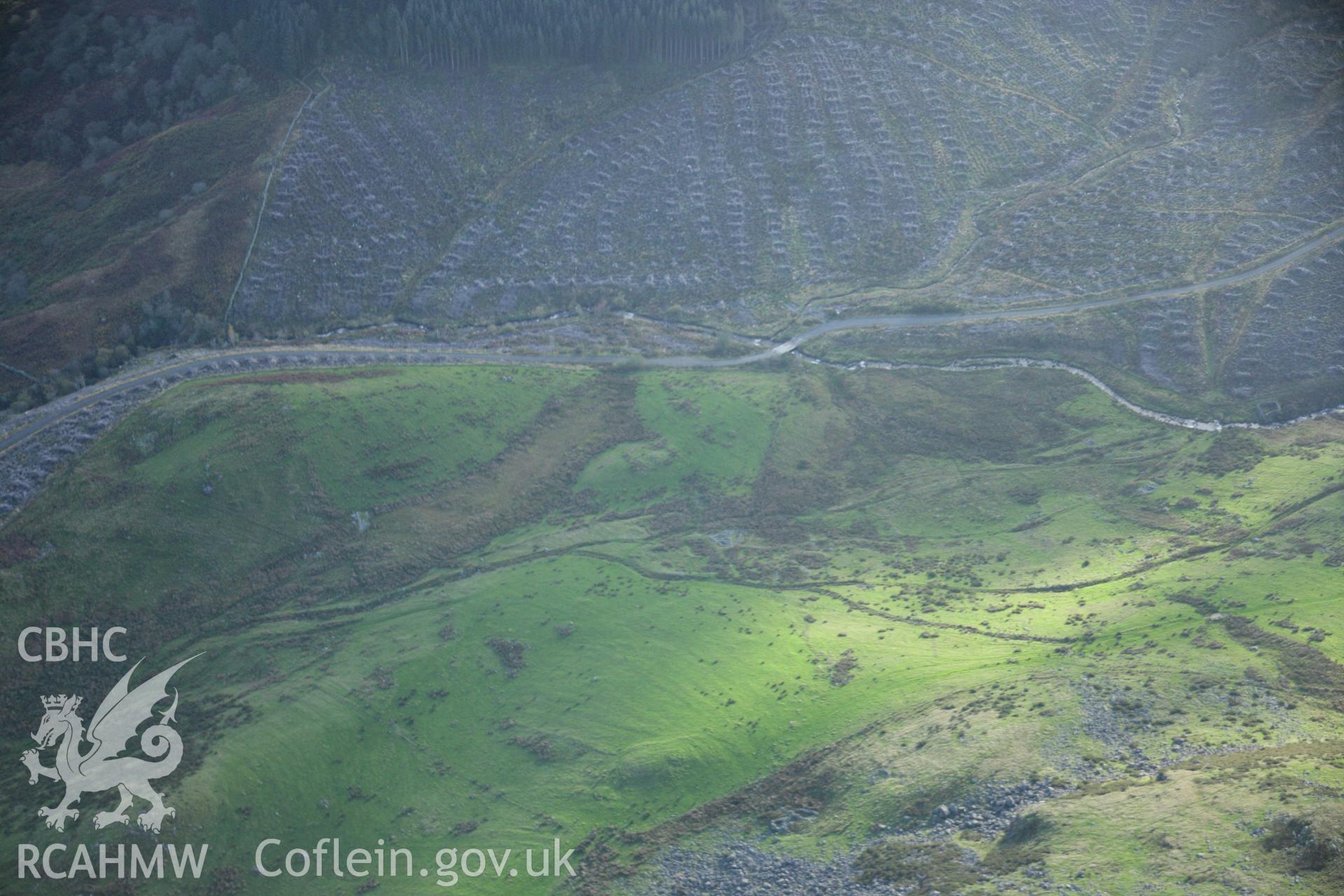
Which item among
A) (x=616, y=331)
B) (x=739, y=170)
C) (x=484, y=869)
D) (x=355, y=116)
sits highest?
(x=355, y=116)

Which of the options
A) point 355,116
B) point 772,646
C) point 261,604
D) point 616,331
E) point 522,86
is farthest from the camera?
point 522,86

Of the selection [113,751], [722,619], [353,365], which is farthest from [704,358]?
[113,751]

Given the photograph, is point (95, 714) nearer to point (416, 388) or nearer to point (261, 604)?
point (261, 604)

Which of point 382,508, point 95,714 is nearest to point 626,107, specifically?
point 382,508

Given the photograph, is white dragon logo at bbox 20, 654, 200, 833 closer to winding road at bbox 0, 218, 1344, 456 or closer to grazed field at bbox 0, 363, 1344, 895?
grazed field at bbox 0, 363, 1344, 895

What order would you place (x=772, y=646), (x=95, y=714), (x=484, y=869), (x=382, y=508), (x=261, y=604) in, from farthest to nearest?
(x=382, y=508) < (x=261, y=604) < (x=772, y=646) < (x=95, y=714) < (x=484, y=869)

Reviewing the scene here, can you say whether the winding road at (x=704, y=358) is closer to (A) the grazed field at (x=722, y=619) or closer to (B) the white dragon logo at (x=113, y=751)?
(A) the grazed field at (x=722, y=619)

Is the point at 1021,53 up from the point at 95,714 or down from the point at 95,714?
up

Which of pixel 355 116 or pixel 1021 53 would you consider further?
pixel 1021 53
